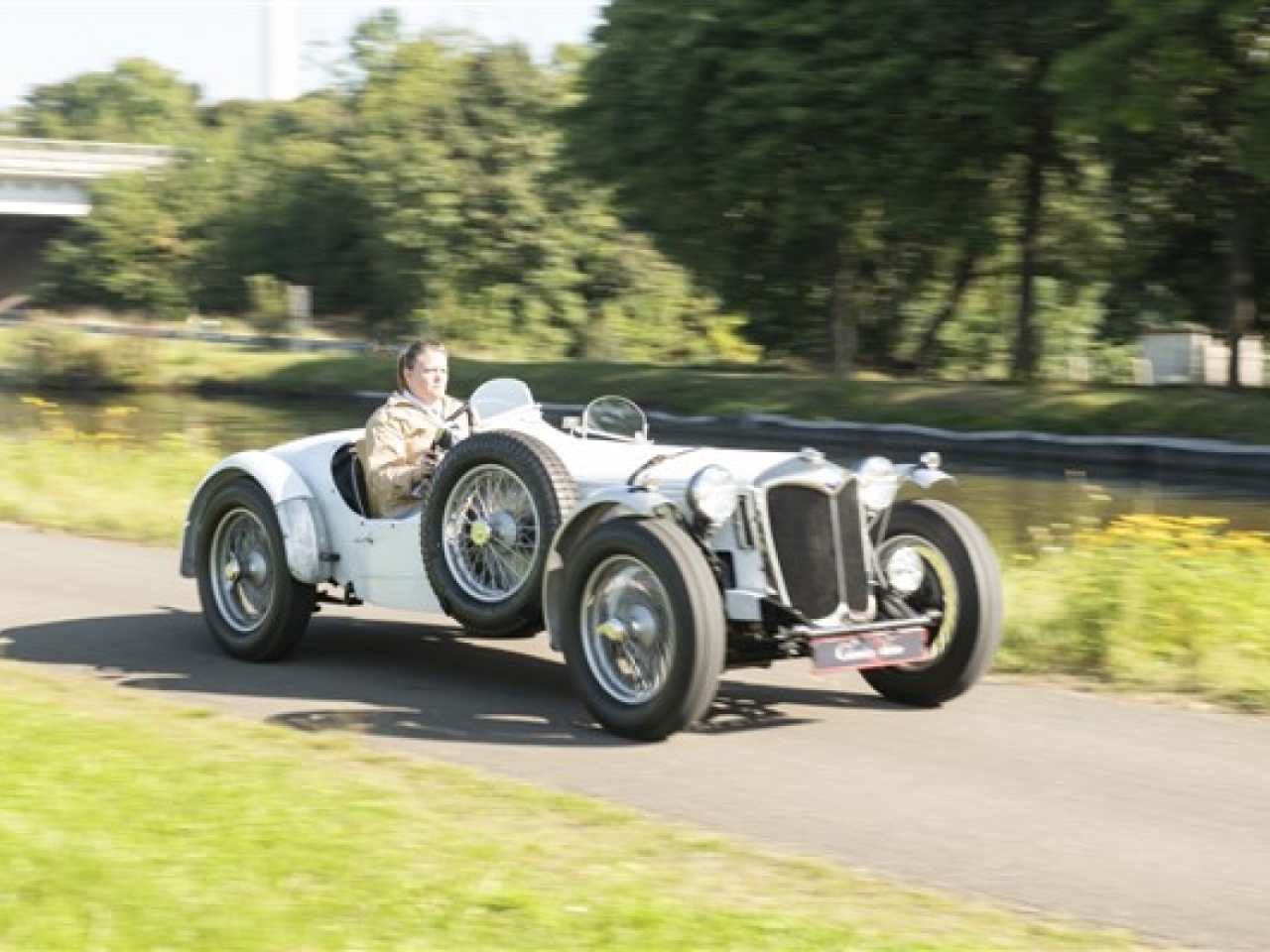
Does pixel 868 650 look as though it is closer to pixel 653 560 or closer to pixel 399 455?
pixel 653 560

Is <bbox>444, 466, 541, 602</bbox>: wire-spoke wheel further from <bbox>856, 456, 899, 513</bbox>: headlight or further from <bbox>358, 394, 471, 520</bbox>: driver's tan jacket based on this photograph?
<bbox>856, 456, 899, 513</bbox>: headlight

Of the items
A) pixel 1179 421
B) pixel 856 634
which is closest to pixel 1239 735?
pixel 856 634

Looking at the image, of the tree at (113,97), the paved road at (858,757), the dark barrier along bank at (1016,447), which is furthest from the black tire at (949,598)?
the tree at (113,97)

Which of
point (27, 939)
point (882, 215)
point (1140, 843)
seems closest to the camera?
point (27, 939)

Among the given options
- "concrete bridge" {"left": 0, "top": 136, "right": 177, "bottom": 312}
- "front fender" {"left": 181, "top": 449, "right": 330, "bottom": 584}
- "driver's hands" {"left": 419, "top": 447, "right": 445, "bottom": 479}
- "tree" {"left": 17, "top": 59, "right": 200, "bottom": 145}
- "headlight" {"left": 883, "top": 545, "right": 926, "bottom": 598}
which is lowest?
"headlight" {"left": 883, "top": 545, "right": 926, "bottom": 598}

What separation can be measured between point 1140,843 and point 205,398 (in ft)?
133

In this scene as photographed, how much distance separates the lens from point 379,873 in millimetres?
5523

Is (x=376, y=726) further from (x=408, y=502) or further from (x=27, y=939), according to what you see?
(x=27, y=939)

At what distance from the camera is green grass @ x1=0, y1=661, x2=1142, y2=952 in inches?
198

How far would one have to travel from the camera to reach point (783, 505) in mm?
7871

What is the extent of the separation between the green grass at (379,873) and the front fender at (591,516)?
3.70 ft

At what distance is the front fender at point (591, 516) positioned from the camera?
25.5 ft

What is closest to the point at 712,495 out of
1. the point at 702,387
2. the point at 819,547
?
the point at 819,547

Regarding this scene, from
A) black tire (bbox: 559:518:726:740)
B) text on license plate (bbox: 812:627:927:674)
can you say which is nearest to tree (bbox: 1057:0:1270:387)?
text on license plate (bbox: 812:627:927:674)
